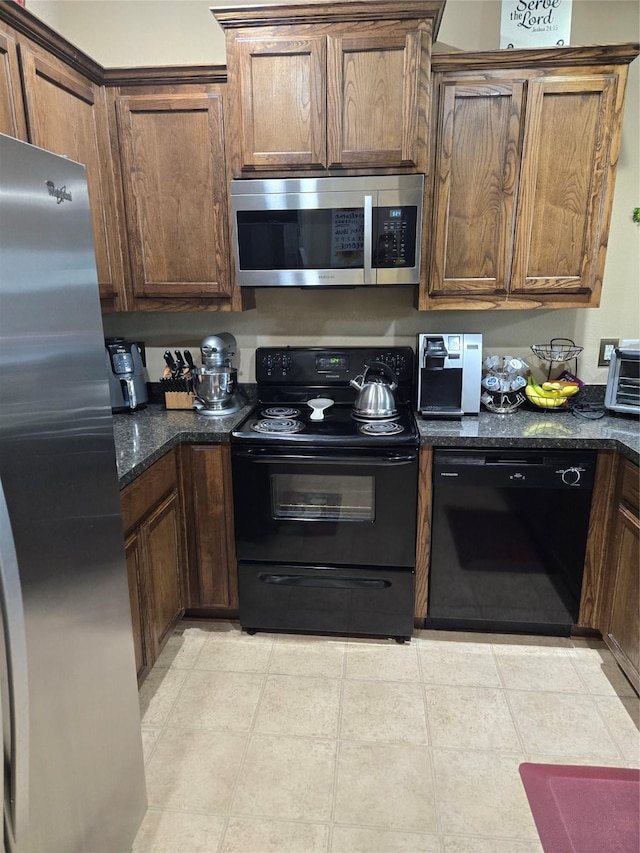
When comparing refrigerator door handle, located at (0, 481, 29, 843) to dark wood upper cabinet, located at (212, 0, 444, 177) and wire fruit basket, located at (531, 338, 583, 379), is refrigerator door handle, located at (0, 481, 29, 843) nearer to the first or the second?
dark wood upper cabinet, located at (212, 0, 444, 177)

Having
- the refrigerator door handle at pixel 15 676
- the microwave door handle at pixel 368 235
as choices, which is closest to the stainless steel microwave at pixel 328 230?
the microwave door handle at pixel 368 235

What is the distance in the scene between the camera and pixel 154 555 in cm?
212

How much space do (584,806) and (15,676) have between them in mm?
1643

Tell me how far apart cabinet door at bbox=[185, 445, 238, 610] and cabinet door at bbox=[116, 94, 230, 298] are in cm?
74

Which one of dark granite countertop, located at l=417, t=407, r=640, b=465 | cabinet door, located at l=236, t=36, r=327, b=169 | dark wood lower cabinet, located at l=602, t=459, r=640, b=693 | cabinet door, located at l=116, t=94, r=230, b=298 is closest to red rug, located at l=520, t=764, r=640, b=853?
dark wood lower cabinet, located at l=602, t=459, r=640, b=693

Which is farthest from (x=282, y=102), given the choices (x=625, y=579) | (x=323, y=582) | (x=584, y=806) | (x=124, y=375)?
(x=584, y=806)

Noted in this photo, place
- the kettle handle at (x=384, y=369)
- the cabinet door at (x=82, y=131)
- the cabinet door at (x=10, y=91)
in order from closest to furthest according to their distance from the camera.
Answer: the cabinet door at (x=10, y=91), the cabinet door at (x=82, y=131), the kettle handle at (x=384, y=369)

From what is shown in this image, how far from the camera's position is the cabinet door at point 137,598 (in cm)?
191

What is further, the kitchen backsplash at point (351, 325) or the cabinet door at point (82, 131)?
the kitchen backsplash at point (351, 325)

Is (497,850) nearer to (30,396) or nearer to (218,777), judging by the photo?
(218,777)

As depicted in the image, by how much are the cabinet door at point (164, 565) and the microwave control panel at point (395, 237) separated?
1.29 metres

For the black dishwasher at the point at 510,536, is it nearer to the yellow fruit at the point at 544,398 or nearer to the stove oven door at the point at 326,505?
the stove oven door at the point at 326,505

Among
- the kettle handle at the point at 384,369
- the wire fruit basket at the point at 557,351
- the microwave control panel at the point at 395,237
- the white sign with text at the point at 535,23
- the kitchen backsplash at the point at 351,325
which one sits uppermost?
the white sign with text at the point at 535,23

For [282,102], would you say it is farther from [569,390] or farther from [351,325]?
[569,390]
